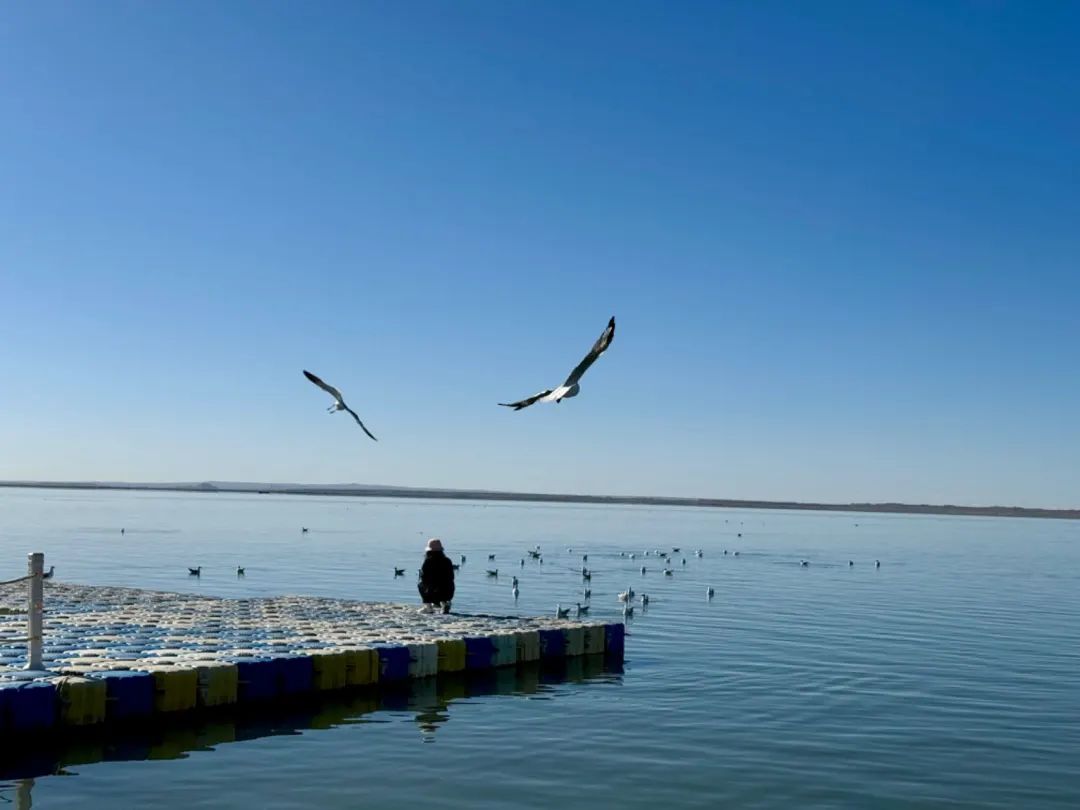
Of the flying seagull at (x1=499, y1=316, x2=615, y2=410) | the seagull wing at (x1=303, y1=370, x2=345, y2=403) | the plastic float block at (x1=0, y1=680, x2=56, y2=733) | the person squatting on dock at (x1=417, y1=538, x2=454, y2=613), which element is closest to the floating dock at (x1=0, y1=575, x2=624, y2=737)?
the plastic float block at (x1=0, y1=680, x2=56, y2=733)

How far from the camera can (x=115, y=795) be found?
1341 cm

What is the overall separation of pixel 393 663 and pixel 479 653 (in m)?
2.19

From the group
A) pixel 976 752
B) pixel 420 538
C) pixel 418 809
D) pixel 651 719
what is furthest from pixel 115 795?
pixel 420 538

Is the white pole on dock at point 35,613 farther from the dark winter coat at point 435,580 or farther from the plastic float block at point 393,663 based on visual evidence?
the dark winter coat at point 435,580

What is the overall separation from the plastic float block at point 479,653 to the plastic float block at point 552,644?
166 cm

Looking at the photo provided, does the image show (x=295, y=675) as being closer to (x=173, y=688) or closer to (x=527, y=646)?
(x=173, y=688)

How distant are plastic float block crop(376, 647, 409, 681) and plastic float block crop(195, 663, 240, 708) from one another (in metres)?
3.02

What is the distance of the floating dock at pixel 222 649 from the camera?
15.5m

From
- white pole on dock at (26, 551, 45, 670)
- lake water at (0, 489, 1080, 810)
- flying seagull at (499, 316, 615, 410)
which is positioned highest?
flying seagull at (499, 316, 615, 410)

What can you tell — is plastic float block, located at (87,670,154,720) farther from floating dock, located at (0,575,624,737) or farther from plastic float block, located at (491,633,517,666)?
plastic float block, located at (491,633,517,666)

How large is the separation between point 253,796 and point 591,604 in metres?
25.7

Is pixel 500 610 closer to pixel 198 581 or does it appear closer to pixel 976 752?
pixel 198 581

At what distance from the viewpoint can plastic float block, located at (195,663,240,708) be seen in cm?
1669

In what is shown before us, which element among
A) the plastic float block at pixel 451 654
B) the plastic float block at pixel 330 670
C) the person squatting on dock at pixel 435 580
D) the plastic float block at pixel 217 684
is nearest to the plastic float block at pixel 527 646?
the plastic float block at pixel 451 654
